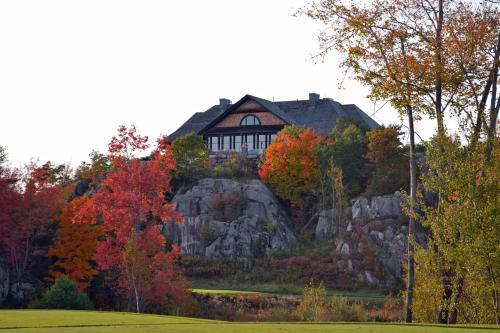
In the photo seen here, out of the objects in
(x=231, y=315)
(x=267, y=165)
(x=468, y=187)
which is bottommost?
(x=231, y=315)

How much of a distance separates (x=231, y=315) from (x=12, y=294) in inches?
403

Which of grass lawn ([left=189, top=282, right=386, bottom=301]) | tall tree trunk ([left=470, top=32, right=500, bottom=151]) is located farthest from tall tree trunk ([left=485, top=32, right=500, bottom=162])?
grass lawn ([left=189, top=282, right=386, bottom=301])

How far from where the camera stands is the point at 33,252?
36.0 m

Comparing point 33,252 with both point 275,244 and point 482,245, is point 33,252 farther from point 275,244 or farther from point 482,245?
point 482,245

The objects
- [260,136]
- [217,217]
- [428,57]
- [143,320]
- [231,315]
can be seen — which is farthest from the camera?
[260,136]

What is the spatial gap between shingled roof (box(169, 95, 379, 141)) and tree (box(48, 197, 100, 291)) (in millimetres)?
31411

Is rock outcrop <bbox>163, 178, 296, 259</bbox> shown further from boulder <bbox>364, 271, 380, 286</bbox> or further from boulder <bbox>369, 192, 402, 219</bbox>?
boulder <bbox>364, 271, 380, 286</bbox>

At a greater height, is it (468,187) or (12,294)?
(468,187)

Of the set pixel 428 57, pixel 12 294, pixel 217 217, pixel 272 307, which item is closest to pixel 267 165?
pixel 217 217

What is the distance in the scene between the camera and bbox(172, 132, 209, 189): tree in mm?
56906

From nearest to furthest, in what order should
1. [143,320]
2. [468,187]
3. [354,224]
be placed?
[143,320]
[468,187]
[354,224]

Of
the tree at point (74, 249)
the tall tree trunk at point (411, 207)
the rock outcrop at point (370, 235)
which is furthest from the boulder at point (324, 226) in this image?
the tall tree trunk at point (411, 207)

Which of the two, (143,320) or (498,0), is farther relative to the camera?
(498,0)

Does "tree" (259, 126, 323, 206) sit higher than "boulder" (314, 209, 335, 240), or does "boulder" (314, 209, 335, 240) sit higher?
"tree" (259, 126, 323, 206)
